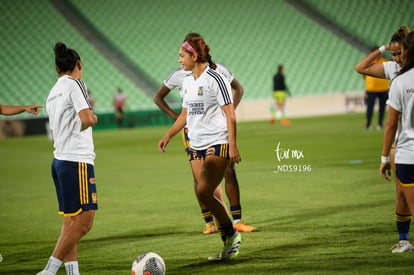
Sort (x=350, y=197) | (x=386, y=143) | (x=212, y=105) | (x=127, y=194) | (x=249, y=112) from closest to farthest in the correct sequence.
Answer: (x=386, y=143) → (x=212, y=105) → (x=350, y=197) → (x=127, y=194) → (x=249, y=112)

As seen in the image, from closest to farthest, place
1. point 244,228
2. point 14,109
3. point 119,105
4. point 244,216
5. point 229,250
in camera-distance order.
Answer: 1. point 14,109
2. point 229,250
3. point 244,228
4. point 244,216
5. point 119,105

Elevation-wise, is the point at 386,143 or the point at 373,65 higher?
the point at 373,65

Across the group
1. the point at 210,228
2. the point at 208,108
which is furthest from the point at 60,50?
the point at 210,228

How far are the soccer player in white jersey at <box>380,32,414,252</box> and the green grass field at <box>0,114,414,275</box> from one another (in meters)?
0.89

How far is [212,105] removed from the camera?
634 centimetres

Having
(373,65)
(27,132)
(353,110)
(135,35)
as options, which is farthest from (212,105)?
(135,35)

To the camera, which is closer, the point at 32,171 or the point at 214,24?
the point at 32,171

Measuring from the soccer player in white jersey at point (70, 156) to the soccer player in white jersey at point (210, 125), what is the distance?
1.23 meters

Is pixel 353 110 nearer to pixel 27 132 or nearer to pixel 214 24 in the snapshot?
pixel 214 24

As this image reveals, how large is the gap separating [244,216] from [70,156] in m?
3.92

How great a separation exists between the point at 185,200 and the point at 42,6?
2857 cm

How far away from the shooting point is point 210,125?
20.7ft

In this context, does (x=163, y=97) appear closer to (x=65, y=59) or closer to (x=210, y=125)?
(x=210, y=125)

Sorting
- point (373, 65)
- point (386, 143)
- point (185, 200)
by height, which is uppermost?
point (373, 65)
